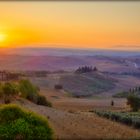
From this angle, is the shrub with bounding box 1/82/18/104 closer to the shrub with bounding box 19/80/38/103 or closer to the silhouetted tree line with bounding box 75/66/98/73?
the shrub with bounding box 19/80/38/103

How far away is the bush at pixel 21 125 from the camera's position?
798 cm

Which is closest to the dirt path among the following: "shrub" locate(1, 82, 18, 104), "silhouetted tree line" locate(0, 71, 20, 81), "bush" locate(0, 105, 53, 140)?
"bush" locate(0, 105, 53, 140)

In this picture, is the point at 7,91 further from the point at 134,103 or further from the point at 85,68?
the point at 85,68

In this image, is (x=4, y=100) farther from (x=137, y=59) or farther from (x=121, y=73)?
(x=121, y=73)

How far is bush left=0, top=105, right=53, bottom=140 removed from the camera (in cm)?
798

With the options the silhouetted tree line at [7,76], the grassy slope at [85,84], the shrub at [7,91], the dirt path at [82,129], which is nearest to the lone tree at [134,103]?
the silhouetted tree line at [7,76]

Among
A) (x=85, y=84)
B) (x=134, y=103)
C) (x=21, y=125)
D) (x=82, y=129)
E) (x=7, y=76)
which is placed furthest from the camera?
(x=85, y=84)

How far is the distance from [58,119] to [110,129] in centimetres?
187

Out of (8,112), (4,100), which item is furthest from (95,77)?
(8,112)

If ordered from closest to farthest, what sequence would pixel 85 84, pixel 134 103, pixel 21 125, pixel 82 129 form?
pixel 21 125, pixel 82 129, pixel 134 103, pixel 85 84

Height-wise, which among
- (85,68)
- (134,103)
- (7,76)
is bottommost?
(134,103)

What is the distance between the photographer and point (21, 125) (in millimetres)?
8125

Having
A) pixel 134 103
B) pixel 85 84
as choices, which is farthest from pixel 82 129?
pixel 85 84

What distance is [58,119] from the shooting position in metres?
13.5
